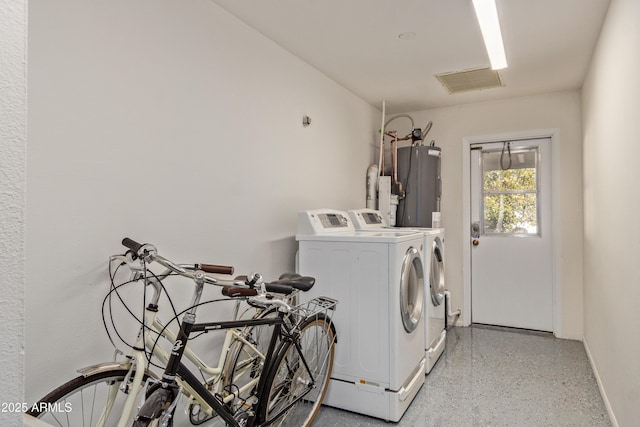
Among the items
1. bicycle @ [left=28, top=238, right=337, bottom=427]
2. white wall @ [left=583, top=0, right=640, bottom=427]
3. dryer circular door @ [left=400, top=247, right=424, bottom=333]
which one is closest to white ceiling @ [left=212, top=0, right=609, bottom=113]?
white wall @ [left=583, top=0, right=640, bottom=427]

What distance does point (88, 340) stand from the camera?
151 centimetres

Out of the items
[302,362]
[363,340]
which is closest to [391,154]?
[363,340]

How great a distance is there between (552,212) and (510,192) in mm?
458

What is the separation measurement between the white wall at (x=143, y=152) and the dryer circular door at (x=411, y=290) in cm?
87

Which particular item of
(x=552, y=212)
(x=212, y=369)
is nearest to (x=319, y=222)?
(x=212, y=369)

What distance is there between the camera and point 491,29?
7.58 ft

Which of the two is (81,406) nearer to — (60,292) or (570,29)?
(60,292)

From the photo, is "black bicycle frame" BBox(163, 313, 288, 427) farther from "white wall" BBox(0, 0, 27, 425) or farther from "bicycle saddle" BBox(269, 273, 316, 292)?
"white wall" BBox(0, 0, 27, 425)

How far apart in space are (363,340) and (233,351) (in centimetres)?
87

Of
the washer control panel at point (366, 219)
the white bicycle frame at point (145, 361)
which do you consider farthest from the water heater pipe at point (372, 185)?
the white bicycle frame at point (145, 361)

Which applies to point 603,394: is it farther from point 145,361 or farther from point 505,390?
point 145,361

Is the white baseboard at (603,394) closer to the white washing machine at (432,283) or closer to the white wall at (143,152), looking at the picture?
the white washing machine at (432,283)

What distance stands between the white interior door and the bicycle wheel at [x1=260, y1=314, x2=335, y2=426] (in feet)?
8.28

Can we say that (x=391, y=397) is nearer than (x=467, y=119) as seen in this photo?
Yes
